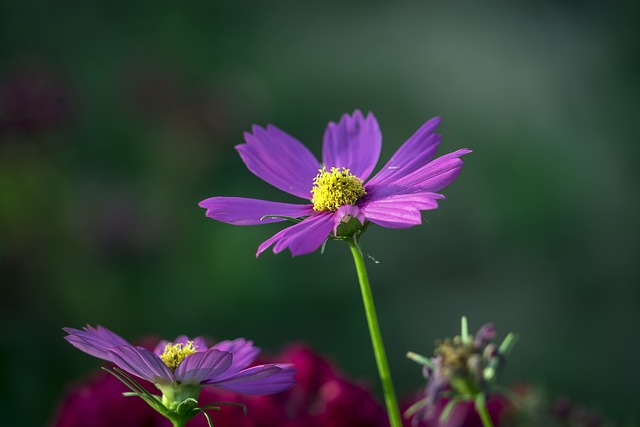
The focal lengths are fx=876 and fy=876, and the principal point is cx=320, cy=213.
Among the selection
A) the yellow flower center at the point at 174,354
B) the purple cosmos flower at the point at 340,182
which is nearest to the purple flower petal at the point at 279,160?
the purple cosmos flower at the point at 340,182

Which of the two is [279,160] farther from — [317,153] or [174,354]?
[317,153]

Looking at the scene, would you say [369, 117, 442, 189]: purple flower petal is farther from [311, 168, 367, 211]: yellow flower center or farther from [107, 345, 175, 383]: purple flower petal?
[107, 345, 175, 383]: purple flower petal

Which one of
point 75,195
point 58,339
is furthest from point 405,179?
point 75,195

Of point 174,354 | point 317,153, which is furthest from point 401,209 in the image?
point 317,153

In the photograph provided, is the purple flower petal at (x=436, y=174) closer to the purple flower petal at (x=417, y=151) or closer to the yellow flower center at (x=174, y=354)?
the purple flower petal at (x=417, y=151)

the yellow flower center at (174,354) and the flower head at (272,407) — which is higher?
the yellow flower center at (174,354)

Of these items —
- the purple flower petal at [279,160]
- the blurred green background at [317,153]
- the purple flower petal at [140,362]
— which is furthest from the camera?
the blurred green background at [317,153]

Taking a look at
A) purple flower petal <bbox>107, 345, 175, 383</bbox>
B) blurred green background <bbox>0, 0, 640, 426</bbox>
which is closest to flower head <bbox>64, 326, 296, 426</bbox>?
purple flower petal <bbox>107, 345, 175, 383</bbox>
